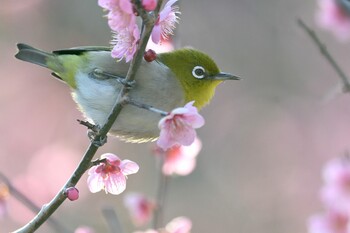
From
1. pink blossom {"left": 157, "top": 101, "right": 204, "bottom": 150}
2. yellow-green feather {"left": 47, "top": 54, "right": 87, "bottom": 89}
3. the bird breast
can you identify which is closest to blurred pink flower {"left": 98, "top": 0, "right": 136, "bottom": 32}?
pink blossom {"left": 157, "top": 101, "right": 204, "bottom": 150}

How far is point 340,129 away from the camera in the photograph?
22.3ft

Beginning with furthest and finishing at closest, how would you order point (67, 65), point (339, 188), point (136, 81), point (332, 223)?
point (339, 188) → point (332, 223) → point (67, 65) → point (136, 81)

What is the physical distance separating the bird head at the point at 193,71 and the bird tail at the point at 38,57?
438 millimetres

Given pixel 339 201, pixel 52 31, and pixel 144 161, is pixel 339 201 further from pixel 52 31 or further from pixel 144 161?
pixel 52 31

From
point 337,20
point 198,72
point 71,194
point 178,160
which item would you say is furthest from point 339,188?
point 71,194

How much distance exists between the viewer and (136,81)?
100 inches

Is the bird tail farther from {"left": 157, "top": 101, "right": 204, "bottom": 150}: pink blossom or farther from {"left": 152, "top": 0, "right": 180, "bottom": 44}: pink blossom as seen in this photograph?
{"left": 157, "top": 101, "right": 204, "bottom": 150}: pink blossom

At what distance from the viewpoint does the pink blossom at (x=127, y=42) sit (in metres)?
1.97

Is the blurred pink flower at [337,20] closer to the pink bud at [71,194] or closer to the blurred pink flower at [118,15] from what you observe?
the blurred pink flower at [118,15]

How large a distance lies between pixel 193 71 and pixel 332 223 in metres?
1.04

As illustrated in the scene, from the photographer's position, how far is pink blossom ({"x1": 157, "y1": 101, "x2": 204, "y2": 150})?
A: 1964 mm

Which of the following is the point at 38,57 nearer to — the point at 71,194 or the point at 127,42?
the point at 127,42

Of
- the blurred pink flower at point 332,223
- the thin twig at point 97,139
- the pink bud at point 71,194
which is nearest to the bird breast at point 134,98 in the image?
the thin twig at point 97,139

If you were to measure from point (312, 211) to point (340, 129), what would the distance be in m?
0.99
